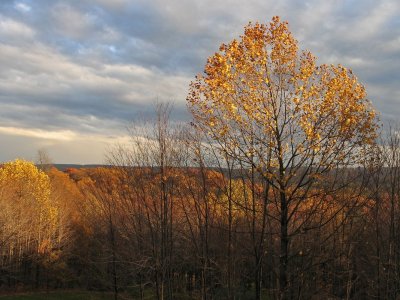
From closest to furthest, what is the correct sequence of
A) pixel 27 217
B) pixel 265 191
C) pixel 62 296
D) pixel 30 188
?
pixel 265 191
pixel 62 296
pixel 27 217
pixel 30 188

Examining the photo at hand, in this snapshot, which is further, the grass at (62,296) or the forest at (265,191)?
the grass at (62,296)

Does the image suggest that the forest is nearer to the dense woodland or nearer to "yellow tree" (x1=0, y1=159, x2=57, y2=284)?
the dense woodland

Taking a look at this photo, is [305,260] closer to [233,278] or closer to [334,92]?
[233,278]

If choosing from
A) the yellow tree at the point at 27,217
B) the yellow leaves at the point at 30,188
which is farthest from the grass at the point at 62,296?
A: the yellow leaves at the point at 30,188

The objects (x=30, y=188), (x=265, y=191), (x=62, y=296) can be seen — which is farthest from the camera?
(x=30, y=188)

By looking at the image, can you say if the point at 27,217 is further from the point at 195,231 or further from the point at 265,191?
the point at 265,191

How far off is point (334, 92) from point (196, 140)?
196 inches

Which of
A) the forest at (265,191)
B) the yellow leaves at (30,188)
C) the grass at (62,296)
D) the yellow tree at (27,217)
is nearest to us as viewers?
the forest at (265,191)

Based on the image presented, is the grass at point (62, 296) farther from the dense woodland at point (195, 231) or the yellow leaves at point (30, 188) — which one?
the yellow leaves at point (30, 188)

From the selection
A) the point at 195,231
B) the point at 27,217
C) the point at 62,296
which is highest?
the point at 195,231

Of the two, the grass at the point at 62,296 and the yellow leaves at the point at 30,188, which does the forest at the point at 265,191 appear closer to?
the grass at the point at 62,296

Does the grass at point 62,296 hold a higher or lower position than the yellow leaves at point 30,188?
lower

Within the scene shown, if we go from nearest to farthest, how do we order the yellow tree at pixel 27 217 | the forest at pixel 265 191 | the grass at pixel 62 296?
the forest at pixel 265 191, the grass at pixel 62 296, the yellow tree at pixel 27 217

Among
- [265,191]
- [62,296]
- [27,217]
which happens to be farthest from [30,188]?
[265,191]
